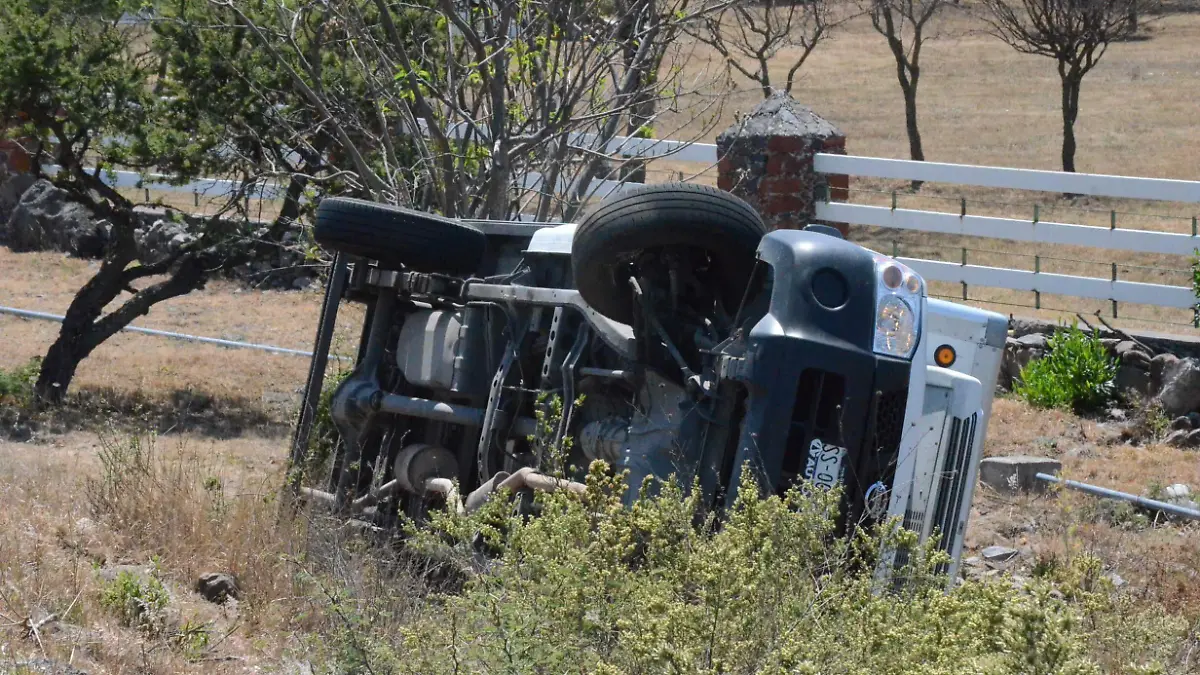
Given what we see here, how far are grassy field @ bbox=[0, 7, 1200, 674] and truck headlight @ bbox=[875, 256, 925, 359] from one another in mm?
1133

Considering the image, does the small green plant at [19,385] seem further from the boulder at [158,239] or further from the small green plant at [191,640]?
the small green plant at [191,640]

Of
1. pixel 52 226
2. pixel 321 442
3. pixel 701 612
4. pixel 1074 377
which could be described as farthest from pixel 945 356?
pixel 52 226

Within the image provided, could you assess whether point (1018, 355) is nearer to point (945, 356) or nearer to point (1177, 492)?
point (1177, 492)

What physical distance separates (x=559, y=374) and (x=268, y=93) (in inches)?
265

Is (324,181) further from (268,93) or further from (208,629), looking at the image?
(208,629)

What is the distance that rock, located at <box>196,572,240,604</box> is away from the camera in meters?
5.54

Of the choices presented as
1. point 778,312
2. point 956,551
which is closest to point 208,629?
point 778,312

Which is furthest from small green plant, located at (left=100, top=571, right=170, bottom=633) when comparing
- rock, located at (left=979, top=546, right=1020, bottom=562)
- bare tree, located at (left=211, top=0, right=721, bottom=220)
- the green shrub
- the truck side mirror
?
the green shrub

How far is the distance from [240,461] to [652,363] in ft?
13.8

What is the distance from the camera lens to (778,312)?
5.05 m

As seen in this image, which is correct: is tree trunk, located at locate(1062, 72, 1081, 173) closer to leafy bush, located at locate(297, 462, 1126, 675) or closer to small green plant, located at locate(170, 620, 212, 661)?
small green plant, located at locate(170, 620, 212, 661)

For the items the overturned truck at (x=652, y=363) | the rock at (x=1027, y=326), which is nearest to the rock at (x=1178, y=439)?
the rock at (x=1027, y=326)

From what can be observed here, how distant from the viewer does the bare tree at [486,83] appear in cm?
989

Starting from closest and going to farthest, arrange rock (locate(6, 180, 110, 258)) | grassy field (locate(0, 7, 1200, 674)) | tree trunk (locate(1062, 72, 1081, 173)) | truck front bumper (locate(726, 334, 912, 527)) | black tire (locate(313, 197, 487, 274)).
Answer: truck front bumper (locate(726, 334, 912, 527)) → grassy field (locate(0, 7, 1200, 674)) → black tire (locate(313, 197, 487, 274)) → rock (locate(6, 180, 110, 258)) → tree trunk (locate(1062, 72, 1081, 173))
